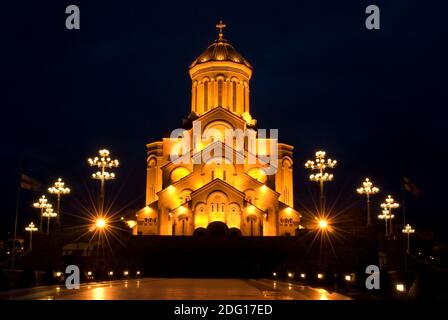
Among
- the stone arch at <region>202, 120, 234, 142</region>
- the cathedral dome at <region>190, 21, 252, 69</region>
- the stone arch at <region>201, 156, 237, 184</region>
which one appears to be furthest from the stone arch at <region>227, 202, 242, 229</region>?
the cathedral dome at <region>190, 21, 252, 69</region>

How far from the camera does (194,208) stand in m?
42.8

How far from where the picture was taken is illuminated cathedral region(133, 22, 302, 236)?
42.9 meters

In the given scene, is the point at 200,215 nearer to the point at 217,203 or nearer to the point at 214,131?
the point at 217,203

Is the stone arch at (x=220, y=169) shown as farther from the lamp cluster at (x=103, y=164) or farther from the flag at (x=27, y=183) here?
the flag at (x=27, y=183)

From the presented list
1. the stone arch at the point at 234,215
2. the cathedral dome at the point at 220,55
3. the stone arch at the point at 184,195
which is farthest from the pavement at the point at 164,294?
the cathedral dome at the point at 220,55

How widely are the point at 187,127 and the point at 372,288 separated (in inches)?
1523

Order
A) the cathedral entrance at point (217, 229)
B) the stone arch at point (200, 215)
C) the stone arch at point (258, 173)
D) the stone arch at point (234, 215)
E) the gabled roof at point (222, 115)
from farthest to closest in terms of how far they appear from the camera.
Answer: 1. the gabled roof at point (222, 115)
2. the stone arch at point (258, 173)
3. the stone arch at point (234, 215)
4. the stone arch at point (200, 215)
5. the cathedral entrance at point (217, 229)

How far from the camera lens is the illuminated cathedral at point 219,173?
42938 millimetres

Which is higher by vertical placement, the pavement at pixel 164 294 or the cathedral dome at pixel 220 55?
the cathedral dome at pixel 220 55

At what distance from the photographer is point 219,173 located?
46594mm

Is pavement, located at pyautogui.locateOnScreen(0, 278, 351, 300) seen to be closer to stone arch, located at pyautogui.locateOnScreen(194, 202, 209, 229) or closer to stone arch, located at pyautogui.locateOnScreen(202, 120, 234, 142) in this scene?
stone arch, located at pyautogui.locateOnScreen(194, 202, 209, 229)

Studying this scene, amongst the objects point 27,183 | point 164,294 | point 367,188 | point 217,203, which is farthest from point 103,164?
point 164,294
